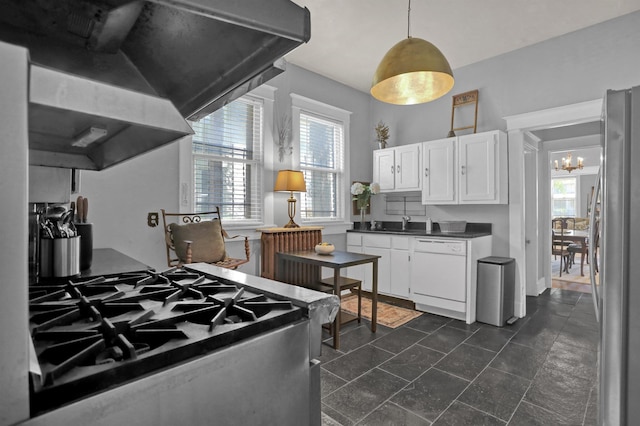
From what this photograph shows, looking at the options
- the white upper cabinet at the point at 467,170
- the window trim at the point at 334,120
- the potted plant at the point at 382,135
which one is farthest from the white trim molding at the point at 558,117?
the window trim at the point at 334,120

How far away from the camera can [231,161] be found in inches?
150

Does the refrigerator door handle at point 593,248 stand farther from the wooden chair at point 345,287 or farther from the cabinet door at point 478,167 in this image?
the cabinet door at point 478,167

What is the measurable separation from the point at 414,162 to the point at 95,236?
383cm

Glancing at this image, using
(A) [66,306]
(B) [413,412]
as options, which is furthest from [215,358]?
(B) [413,412]

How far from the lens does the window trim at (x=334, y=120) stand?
4406 millimetres

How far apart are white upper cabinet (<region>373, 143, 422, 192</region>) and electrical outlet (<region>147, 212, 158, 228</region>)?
3.15 m

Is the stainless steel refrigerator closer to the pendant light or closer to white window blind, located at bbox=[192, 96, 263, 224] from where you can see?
the pendant light

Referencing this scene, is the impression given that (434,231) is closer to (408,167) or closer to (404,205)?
(404,205)

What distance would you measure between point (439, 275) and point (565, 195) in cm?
1079

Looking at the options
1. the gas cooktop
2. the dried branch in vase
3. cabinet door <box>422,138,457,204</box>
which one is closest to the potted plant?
cabinet door <box>422,138,457,204</box>

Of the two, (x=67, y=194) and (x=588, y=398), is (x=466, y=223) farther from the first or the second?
(x=67, y=194)

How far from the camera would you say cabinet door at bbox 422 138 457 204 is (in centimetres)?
422

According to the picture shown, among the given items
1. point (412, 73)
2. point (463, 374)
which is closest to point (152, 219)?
point (412, 73)

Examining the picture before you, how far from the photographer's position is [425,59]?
2100 millimetres
